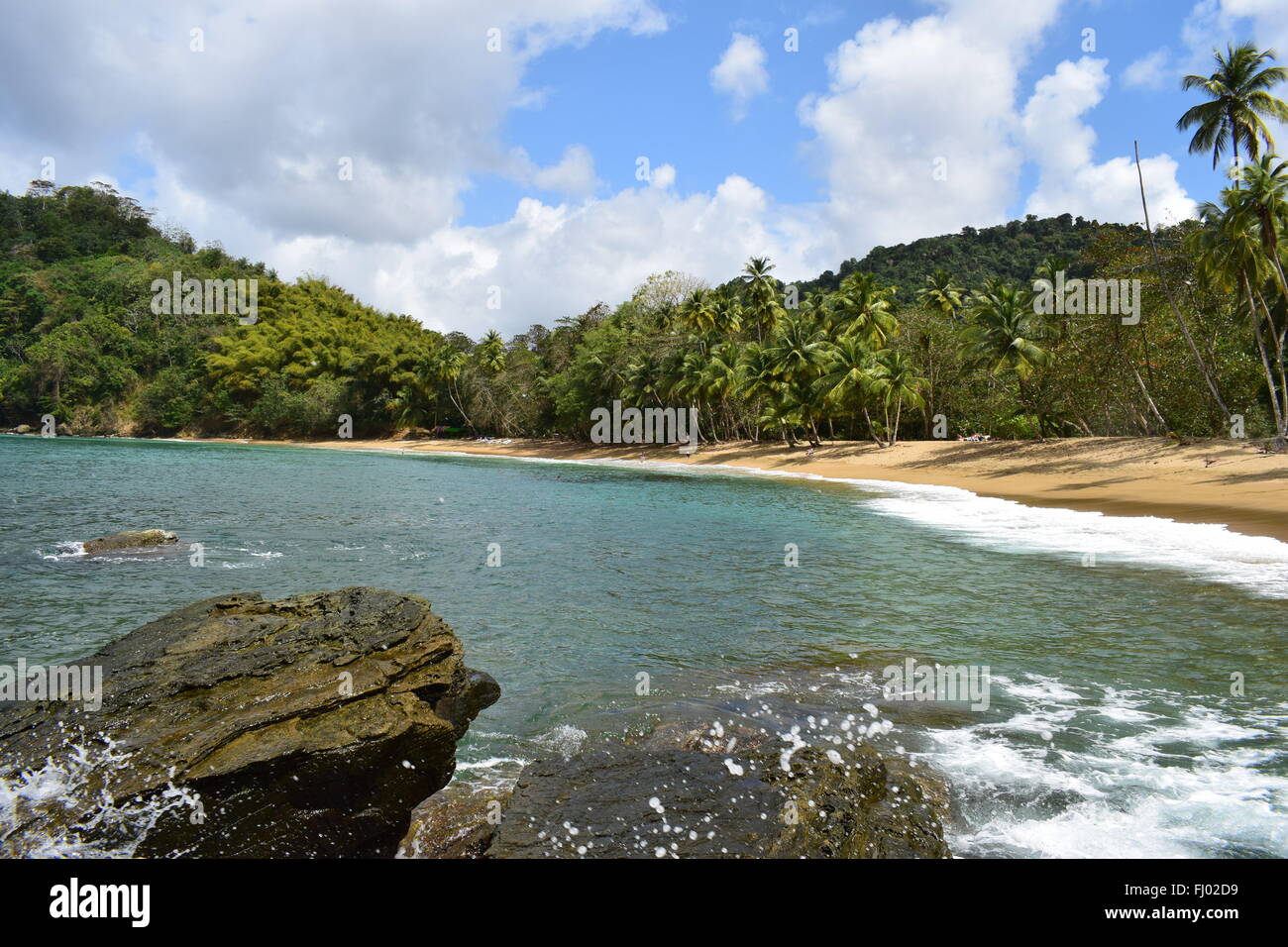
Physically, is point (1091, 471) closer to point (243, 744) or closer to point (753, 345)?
point (753, 345)

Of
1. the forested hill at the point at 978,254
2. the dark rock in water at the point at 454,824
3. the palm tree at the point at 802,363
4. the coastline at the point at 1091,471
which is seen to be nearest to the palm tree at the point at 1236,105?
the coastline at the point at 1091,471

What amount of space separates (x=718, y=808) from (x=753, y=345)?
177 feet

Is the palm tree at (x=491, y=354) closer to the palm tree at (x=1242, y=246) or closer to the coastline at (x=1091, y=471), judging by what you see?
the coastline at (x=1091, y=471)

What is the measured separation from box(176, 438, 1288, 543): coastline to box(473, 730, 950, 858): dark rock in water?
58.3ft

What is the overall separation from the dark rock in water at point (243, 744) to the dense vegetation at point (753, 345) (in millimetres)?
33849

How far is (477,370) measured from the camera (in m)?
83.3

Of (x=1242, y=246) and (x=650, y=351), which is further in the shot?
(x=650, y=351)

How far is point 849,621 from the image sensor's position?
11.2 meters

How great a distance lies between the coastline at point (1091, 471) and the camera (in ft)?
75.2

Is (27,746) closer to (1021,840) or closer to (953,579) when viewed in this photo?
(1021,840)

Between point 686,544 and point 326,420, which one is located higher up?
point 326,420

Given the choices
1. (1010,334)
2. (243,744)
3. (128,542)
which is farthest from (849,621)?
(1010,334)
